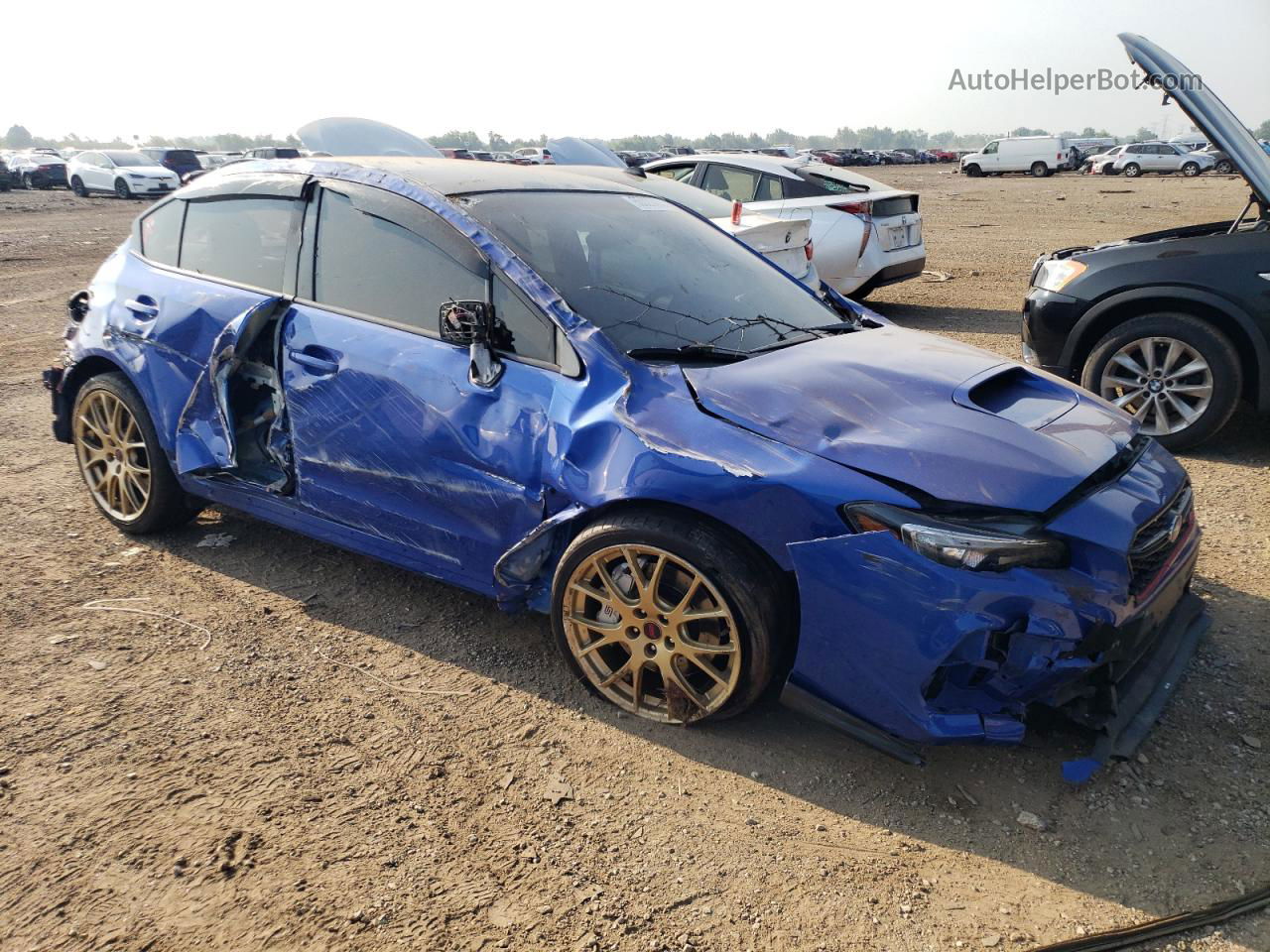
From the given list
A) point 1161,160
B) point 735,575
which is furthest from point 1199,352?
point 1161,160

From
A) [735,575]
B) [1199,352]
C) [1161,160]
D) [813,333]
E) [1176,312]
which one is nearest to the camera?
[735,575]

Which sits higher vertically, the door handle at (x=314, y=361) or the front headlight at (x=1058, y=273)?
the front headlight at (x=1058, y=273)

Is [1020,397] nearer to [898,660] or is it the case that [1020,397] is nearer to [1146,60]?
[898,660]

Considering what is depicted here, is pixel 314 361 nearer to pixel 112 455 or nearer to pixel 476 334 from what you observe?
pixel 476 334

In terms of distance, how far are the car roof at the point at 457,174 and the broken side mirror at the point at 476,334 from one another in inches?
23.9

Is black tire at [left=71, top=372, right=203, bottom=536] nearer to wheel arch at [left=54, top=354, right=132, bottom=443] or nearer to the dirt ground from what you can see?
wheel arch at [left=54, top=354, right=132, bottom=443]

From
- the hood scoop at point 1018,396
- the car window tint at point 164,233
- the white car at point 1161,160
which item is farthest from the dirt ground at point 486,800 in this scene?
the white car at point 1161,160

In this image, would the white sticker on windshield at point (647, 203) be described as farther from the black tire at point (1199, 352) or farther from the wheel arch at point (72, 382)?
the black tire at point (1199, 352)

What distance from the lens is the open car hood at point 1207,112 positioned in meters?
5.12

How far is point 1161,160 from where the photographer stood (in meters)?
40.8

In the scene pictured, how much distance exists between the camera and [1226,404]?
5316 millimetres

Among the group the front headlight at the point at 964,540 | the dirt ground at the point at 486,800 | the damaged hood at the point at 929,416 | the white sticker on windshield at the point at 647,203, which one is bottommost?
the dirt ground at the point at 486,800

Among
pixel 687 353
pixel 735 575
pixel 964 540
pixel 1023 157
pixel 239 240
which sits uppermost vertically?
pixel 1023 157

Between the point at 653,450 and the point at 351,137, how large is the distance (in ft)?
12.6
